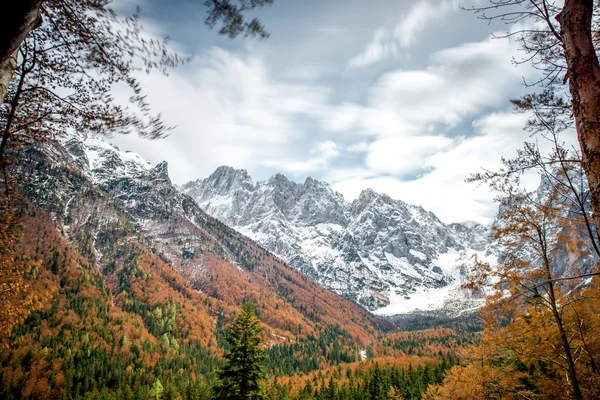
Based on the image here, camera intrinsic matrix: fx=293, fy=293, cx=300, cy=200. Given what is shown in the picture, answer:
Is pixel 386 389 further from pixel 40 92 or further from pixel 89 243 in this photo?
pixel 89 243

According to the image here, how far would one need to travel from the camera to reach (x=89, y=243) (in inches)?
6934

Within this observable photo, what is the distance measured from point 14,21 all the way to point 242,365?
52.1 feet

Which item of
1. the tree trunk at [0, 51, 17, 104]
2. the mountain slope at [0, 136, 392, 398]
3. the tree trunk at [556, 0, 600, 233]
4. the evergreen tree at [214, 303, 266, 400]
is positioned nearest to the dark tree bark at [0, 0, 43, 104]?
the tree trunk at [0, 51, 17, 104]

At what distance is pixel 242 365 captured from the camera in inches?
600

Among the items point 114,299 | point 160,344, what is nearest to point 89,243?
point 114,299

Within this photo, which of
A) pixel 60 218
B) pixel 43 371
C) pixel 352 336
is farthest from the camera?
pixel 352 336

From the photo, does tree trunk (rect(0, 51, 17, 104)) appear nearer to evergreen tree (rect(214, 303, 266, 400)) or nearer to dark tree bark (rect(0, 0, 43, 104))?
dark tree bark (rect(0, 0, 43, 104))

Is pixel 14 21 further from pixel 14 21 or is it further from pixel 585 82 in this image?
pixel 585 82

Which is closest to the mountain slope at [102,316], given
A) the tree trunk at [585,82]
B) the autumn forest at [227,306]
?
the autumn forest at [227,306]

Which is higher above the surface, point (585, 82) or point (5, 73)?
point (5, 73)

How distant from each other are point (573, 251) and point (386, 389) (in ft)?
175

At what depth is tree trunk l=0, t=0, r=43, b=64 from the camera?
11.6 feet

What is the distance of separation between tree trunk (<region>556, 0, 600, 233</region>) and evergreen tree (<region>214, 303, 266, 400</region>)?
600 inches

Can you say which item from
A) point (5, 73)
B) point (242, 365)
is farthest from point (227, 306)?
point (5, 73)
